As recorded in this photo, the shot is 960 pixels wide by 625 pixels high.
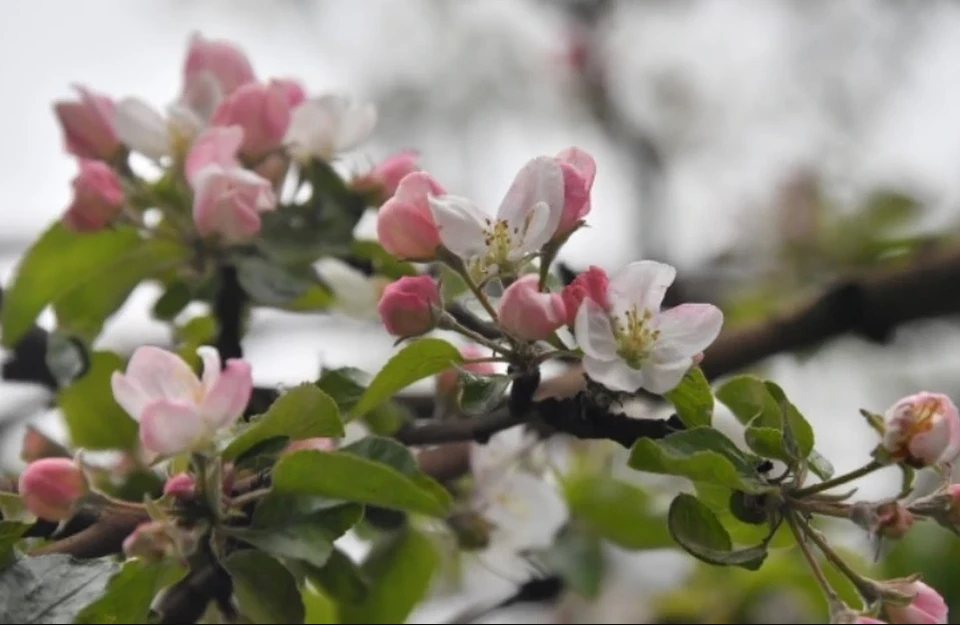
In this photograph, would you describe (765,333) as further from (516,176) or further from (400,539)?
(516,176)

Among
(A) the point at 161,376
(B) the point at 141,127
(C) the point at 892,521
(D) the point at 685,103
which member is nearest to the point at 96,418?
(B) the point at 141,127

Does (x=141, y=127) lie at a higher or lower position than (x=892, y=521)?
higher

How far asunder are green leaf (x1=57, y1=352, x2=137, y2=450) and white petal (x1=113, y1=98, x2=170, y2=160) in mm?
149

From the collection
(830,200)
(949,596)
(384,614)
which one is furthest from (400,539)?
(830,200)

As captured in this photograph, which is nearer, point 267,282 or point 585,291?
point 585,291

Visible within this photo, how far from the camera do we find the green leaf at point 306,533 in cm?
41

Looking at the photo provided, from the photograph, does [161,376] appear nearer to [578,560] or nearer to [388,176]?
[388,176]

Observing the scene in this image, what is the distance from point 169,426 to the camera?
0.42 m

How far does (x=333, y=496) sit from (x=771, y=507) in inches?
6.3

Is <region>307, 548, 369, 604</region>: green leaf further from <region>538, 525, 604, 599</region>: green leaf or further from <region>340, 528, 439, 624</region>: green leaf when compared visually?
<region>538, 525, 604, 599</region>: green leaf

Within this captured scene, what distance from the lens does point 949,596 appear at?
674 millimetres

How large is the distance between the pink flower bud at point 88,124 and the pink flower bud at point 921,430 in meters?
0.49

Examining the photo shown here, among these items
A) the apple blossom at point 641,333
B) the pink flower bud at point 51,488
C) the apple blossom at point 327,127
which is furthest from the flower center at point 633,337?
the apple blossom at point 327,127

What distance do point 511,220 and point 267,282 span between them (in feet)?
0.84
